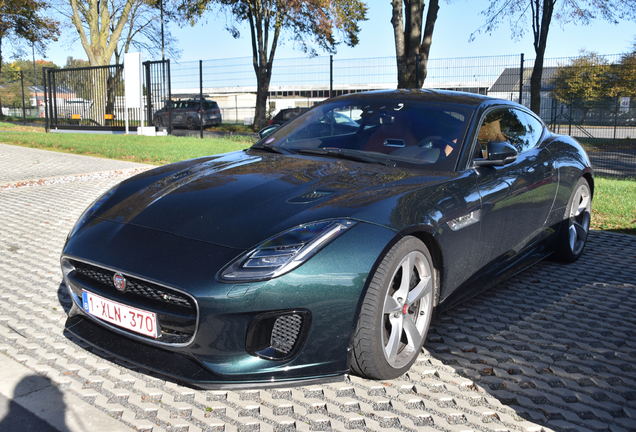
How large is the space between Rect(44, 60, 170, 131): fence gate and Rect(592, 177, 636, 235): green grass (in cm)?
1279

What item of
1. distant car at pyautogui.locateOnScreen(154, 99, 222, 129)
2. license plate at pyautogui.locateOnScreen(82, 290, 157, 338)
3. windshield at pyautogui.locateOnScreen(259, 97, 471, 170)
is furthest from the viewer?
distant car at pyautogui.locateOnScreen(154, 99, 222, 129)

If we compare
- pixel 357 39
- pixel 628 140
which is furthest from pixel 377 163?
pixel 357 39

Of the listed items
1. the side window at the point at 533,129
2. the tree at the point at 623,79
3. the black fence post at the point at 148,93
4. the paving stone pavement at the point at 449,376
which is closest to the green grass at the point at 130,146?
the black fence post at the point at 148,93

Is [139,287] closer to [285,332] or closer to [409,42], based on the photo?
[285,332]

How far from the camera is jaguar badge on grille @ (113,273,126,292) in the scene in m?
2.51

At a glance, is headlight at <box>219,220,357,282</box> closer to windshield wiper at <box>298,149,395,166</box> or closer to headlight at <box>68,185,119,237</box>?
windshield wiper at <box>298,149,395,166</box>

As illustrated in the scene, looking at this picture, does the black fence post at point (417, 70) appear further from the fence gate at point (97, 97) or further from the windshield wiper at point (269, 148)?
the windshield wiper at point (269, 148)

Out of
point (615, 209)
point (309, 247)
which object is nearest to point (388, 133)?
point (309, 247)

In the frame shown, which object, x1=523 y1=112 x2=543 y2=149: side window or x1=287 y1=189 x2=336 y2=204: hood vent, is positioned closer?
x1=287 y1=189 x2=336 y2=204: hood vent

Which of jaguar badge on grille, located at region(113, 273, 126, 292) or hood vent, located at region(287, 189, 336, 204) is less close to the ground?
hood vent, located at region(287, 189, 336, 204)

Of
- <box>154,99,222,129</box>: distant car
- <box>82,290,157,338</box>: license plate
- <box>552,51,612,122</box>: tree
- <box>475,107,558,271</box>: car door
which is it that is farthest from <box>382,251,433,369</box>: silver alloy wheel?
<box>154,99,222,129</box>: distant car

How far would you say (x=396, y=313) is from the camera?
9.05 ft

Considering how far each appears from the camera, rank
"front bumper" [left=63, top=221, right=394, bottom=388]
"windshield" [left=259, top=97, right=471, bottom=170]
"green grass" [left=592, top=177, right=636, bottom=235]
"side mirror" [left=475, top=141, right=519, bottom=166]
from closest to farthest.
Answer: "front bumper" [left=63, top=221, right=394, bottom=388] → "side mirror" [left=475, top=141, right=519, bottom=166] → "windshield" [left=259, top=97, right=471, bottom=170] → "green grass" [left=592, top=177, right=636, bottom=235]

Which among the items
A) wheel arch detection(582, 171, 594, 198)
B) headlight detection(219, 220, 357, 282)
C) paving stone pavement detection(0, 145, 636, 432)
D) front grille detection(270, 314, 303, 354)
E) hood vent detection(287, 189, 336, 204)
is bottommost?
paving stone pavement detection(0, 145, 636, 432)
